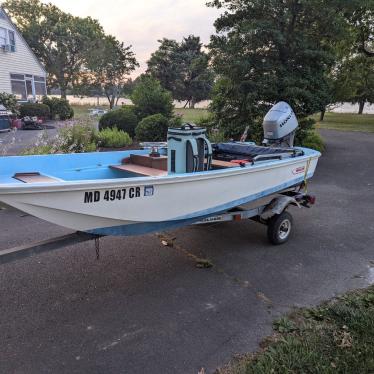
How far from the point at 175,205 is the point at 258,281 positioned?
140 cm

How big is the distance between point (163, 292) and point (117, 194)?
4.41ft

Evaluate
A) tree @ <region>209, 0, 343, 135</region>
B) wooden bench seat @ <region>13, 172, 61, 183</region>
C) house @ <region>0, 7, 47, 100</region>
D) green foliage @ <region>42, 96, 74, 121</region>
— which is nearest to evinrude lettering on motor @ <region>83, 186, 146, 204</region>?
wooden bench seat @ <region>13, 172, 61, 183</region>

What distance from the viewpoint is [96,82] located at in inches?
2015

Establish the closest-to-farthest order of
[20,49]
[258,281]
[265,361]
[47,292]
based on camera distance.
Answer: [265,361] → [47,292] → [258,281] → [20,49]

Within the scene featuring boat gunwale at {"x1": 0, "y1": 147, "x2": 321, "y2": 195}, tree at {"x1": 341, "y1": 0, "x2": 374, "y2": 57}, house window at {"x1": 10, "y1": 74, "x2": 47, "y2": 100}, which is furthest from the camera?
Result: house window at {"x1": 10, "y1": 74, "x2": 47, "y2": 100}

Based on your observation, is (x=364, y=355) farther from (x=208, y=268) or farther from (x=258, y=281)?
(x=208, y=268)

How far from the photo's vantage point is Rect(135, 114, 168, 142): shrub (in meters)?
11.5

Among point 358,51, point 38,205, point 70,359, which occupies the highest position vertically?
point 358,51

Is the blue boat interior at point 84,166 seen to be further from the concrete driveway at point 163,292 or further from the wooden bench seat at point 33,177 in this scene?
the concrete driveway at point 163,292

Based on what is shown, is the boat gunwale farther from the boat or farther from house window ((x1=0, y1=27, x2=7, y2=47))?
house window ((x1=0, y1=27, x2=7, y2=47))

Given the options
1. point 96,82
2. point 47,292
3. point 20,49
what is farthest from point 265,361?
point 96,82

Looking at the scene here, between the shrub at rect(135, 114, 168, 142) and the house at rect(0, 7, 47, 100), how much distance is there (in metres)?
17.1

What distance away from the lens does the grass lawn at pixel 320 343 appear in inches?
105

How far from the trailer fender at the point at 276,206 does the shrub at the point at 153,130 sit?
23.0ft
